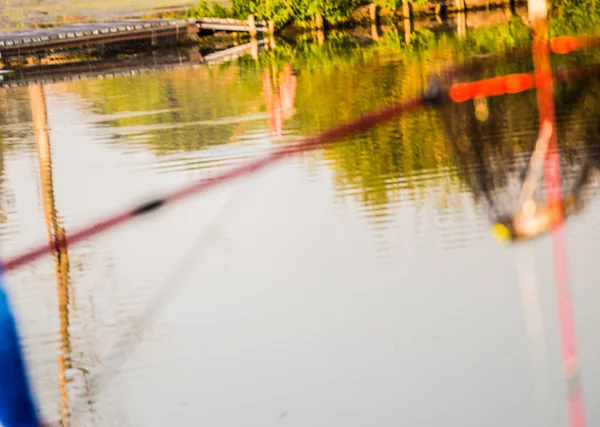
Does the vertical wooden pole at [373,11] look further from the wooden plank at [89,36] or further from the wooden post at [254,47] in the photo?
the wooden plank at [89,36]

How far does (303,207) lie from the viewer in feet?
45.1

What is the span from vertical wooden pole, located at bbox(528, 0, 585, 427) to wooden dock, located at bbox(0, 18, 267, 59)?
25145mm

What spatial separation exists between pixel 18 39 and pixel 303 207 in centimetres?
2532

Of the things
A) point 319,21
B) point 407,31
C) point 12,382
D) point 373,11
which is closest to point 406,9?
point 373,11

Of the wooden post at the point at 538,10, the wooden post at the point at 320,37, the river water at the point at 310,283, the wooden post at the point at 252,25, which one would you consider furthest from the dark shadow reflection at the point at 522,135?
the wooden post at the point at 252,25

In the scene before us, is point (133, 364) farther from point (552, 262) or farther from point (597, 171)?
point (597, 171)

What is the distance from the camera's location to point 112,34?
37344 mm

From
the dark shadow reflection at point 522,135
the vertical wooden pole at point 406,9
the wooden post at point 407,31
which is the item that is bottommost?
the dark shadow reflection at point 522,135

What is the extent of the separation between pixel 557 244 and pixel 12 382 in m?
6.30

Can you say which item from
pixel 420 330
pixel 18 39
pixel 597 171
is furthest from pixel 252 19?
pixel 420 330

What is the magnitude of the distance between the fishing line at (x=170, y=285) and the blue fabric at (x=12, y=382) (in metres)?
3.15

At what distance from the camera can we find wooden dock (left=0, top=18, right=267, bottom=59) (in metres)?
36.8

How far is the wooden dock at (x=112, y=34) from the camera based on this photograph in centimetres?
3678

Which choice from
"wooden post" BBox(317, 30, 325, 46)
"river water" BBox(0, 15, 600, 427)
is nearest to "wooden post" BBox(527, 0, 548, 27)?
"river water" BBox(0, 15, 600, 427)
